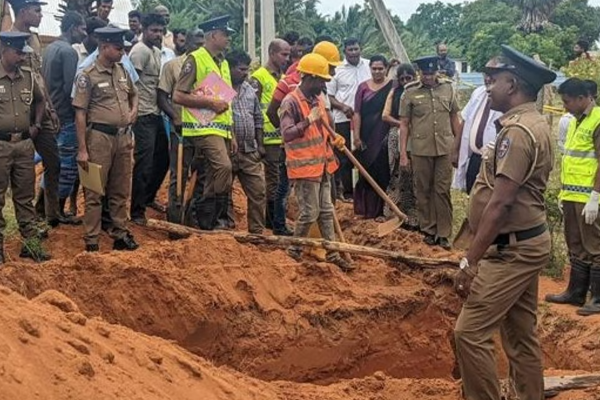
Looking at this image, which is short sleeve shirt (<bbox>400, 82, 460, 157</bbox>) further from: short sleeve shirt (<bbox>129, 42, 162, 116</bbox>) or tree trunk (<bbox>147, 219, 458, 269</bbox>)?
short sleeve shirt (<bbox>129, 42, 162, 116</bbox>)

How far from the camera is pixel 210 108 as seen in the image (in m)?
8.51

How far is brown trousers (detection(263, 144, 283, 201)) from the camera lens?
32.3ft

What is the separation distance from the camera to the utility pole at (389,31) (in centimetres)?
1451

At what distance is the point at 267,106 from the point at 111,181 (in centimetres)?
224

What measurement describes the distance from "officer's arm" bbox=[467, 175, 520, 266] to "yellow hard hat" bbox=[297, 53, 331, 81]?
321cm

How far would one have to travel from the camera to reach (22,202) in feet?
25.7

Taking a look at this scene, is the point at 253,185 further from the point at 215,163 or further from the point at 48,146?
the point at 48,146

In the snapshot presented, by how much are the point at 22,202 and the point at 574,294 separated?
4928 millimetres

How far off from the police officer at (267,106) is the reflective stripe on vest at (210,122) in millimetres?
1047

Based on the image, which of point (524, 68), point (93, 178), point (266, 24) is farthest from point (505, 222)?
point (266, 24)

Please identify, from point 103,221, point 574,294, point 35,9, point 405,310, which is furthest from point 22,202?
point 574,294

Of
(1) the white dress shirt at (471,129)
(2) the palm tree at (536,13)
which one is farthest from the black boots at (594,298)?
(2) the palm tree at (536,13)

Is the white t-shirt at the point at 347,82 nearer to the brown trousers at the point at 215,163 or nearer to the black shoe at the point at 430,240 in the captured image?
the black shoe at the point at 430,240

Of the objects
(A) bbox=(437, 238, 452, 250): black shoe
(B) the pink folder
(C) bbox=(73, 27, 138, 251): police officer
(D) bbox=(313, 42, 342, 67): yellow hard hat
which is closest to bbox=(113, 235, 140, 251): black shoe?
(C) bbox=(73, 27, 138, 251): police officer
